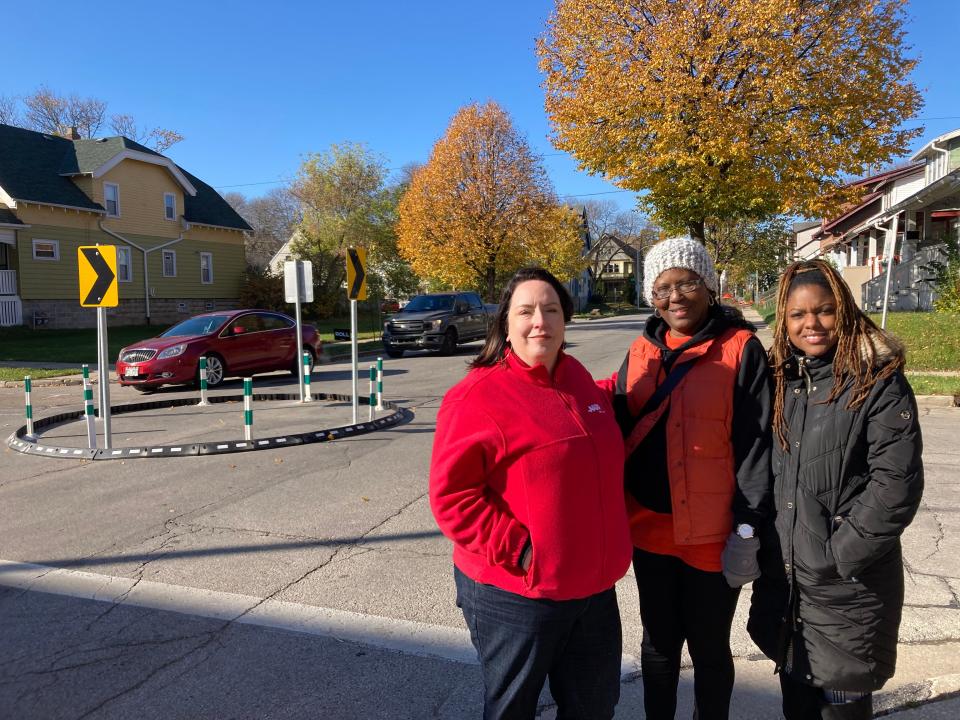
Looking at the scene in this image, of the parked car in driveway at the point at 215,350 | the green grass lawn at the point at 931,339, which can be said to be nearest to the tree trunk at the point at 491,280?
the parked car in driveway at the point at 215,350

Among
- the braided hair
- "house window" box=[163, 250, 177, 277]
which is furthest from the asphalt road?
"house window" box=[163, 250, 177, 277]

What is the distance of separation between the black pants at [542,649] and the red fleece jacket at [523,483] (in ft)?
0.20

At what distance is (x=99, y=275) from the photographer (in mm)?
7984

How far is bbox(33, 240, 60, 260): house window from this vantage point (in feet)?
85.7

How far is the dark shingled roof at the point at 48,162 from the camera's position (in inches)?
1022

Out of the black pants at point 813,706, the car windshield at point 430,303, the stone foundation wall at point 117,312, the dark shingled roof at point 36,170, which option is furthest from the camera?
the stone foundation wall at point 117,312

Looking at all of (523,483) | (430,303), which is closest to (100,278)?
(523,483)

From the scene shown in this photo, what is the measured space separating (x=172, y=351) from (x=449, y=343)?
9.35m

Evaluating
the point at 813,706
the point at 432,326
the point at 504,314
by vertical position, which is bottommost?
the point at 813,706

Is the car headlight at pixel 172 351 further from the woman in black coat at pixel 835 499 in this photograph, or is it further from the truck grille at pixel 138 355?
the woman in black coat at pixel 835 499

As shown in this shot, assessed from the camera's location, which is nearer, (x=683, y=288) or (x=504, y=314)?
(x=504, y=314)

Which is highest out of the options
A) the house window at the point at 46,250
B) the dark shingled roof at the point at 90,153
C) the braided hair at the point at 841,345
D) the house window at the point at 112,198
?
the dark shingled roof at the point at 90,153

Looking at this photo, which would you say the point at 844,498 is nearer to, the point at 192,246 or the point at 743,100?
the point at 743,100

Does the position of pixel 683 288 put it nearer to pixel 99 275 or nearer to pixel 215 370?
pixel 99 275
